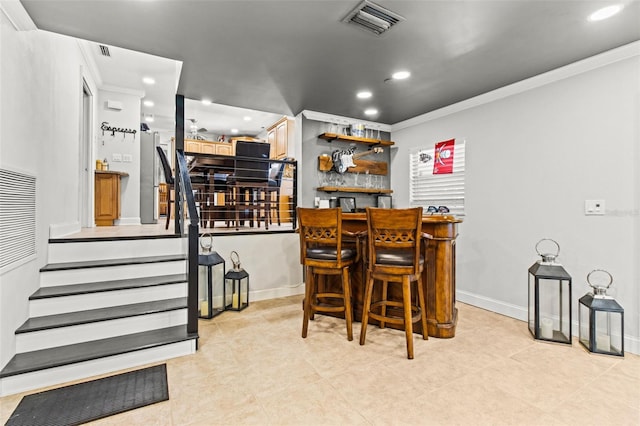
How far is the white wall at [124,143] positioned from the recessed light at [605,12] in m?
6.33

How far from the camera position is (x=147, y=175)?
6.29 meters

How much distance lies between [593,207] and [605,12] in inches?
60.2

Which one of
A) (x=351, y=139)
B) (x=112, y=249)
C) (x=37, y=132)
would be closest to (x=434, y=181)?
(x=351, y=139)

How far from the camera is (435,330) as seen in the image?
107 inches

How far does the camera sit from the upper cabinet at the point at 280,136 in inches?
234

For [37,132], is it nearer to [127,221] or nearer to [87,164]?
[87,164]

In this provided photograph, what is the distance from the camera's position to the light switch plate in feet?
8.85

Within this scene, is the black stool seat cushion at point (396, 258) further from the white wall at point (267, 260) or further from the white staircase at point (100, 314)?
the white wall at point (267, 260)

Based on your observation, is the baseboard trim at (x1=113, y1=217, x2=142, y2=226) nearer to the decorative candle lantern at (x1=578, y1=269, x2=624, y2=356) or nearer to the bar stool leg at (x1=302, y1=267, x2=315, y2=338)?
the bar stool leg at (x1=302, y1=267, x2=315, y2=338)

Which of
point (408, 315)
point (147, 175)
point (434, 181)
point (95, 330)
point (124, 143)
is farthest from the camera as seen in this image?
point (147, 175)

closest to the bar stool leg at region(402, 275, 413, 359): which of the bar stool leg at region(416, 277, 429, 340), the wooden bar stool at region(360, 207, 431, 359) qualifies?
the wooden bar stool at region(360, 207, 431, 359)

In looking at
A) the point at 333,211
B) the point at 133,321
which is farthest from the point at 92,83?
the point at 333,211

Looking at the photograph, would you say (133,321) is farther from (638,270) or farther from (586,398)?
(638,270)

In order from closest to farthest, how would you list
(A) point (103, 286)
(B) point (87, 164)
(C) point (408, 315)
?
(C) point (408, 315) → (A) point (103, 286) → (B) point (87, 164)
